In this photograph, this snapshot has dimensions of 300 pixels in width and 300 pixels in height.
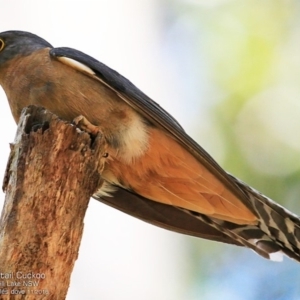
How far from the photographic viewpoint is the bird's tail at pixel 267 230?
3670 mm

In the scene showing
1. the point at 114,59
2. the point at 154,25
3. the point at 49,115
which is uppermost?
the point at 154,25

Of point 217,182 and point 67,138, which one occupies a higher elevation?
point 217,182

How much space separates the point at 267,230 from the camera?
3.76 m

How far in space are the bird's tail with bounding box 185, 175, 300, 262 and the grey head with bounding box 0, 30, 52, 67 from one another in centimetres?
174

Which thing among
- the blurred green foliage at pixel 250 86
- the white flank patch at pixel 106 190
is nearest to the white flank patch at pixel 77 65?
the white flank patch at pixel 106 190

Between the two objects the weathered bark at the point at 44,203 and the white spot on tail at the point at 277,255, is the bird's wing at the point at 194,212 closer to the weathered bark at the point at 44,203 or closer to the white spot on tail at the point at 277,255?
the white spot on tail at the point at 277,255

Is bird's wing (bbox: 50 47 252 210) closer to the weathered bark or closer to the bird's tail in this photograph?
the bird's tail

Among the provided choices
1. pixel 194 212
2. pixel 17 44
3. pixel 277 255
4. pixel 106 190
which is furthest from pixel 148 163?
pixel 17 44

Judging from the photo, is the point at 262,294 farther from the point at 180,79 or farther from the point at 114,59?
the point at 114,59

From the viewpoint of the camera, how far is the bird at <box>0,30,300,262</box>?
361cm

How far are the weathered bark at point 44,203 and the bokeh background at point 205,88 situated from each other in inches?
93.8

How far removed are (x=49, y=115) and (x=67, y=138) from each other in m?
0.17

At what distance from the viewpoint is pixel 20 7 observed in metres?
5.10

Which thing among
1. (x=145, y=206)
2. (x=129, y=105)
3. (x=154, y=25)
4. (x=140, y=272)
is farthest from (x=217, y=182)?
(x=154, y=25)
